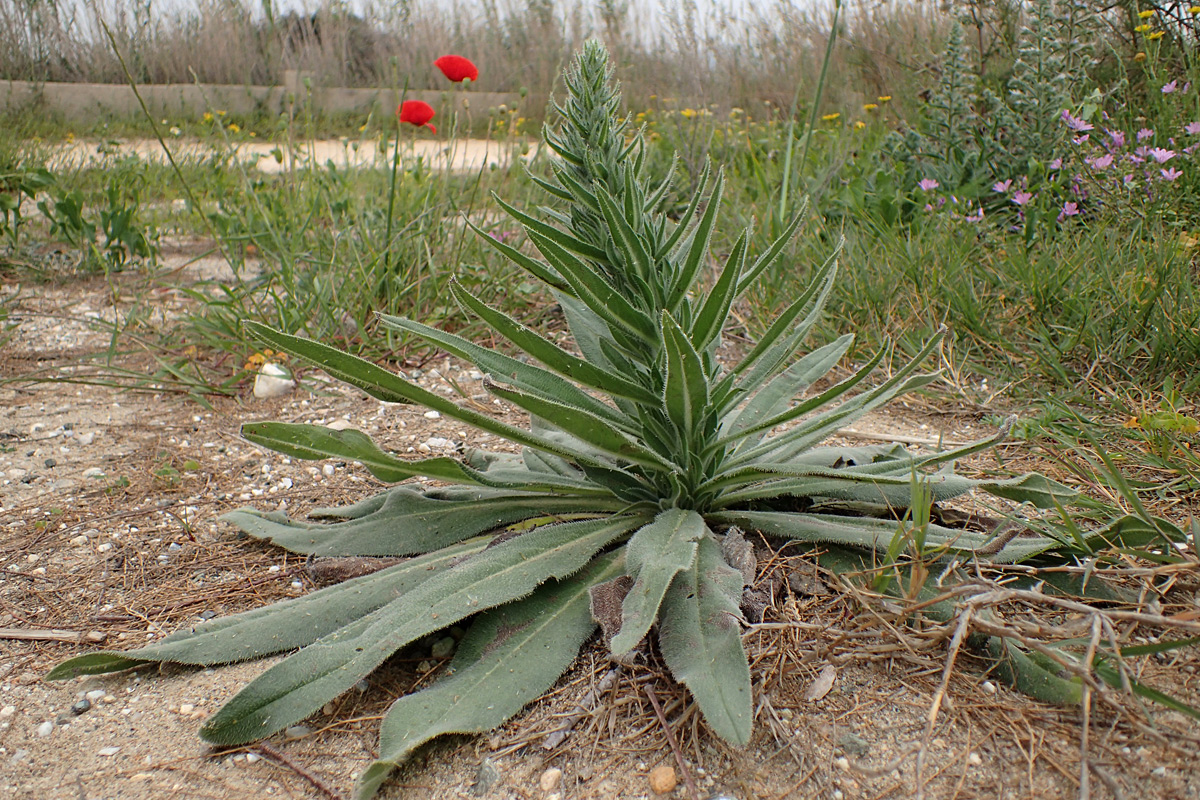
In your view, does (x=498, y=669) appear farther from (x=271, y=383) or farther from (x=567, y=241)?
(x=271, y=383)

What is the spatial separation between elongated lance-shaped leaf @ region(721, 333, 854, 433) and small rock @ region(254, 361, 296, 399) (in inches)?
61.2

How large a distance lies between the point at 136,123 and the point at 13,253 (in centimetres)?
411

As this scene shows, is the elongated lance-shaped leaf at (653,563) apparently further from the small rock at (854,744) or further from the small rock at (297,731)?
the small rock at (297,731)

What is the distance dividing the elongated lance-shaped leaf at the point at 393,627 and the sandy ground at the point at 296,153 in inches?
74.5

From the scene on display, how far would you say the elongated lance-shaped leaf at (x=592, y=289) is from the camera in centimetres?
134

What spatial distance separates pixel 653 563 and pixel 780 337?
1.72ft

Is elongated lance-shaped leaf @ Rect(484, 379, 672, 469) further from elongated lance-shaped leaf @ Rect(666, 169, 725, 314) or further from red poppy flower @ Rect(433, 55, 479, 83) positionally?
red poppy flower @ Rect(433, 55, 479, 83)

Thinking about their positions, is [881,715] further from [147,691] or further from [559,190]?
[147,691]

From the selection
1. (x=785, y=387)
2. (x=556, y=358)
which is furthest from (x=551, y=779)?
(x=785, y=387)

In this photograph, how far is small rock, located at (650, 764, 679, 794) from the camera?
1102mm

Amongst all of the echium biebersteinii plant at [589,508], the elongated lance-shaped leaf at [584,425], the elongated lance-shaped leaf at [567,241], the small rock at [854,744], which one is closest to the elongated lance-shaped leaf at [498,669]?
the echium biebersteinii plant at [589,508]

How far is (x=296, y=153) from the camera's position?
4.44 meters

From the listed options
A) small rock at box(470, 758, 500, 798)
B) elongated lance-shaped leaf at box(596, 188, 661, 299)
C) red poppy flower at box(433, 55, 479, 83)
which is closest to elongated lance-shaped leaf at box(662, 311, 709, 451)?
elongated lance-shaped leaf at box(596, 188, 661, 299)

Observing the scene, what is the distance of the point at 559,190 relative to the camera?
143 centimetres
